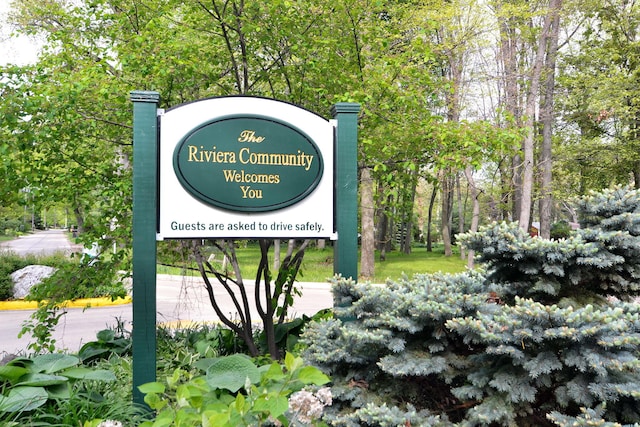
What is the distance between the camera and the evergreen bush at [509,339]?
2.10 meters

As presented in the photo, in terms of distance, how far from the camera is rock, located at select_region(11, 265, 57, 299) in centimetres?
1122

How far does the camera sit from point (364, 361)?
8.44 ft

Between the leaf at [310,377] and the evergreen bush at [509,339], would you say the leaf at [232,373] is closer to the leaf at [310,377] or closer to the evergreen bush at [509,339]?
the evergreen bush at [509,339]

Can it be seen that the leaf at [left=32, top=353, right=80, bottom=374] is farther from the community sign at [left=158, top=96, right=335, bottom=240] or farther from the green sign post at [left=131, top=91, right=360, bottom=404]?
the community sign at [left=158, top=96, right=335, bottom=240]

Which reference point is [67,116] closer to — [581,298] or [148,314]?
[148,314]

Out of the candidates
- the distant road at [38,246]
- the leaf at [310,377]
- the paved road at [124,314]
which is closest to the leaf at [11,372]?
the leaf at [310,377]

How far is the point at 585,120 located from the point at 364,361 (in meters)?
20.5

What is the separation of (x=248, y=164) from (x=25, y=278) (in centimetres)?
1008

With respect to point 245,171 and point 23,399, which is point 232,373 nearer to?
point 23,399

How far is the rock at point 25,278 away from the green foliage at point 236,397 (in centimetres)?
1000

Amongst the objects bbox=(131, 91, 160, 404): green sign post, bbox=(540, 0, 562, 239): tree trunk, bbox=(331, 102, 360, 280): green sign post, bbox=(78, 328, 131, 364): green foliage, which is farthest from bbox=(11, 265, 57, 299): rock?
bbox=(540, 0, 562, 239): tree trunk

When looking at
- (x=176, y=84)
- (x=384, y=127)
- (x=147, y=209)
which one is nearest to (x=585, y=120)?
(x=384, y=127)

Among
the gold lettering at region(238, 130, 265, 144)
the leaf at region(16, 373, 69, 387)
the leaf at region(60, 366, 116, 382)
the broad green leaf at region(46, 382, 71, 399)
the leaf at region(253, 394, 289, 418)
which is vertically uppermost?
the gold lettering at region(238, 130, 265, 144)

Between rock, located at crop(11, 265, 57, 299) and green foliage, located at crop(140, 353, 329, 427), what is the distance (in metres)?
10.0
